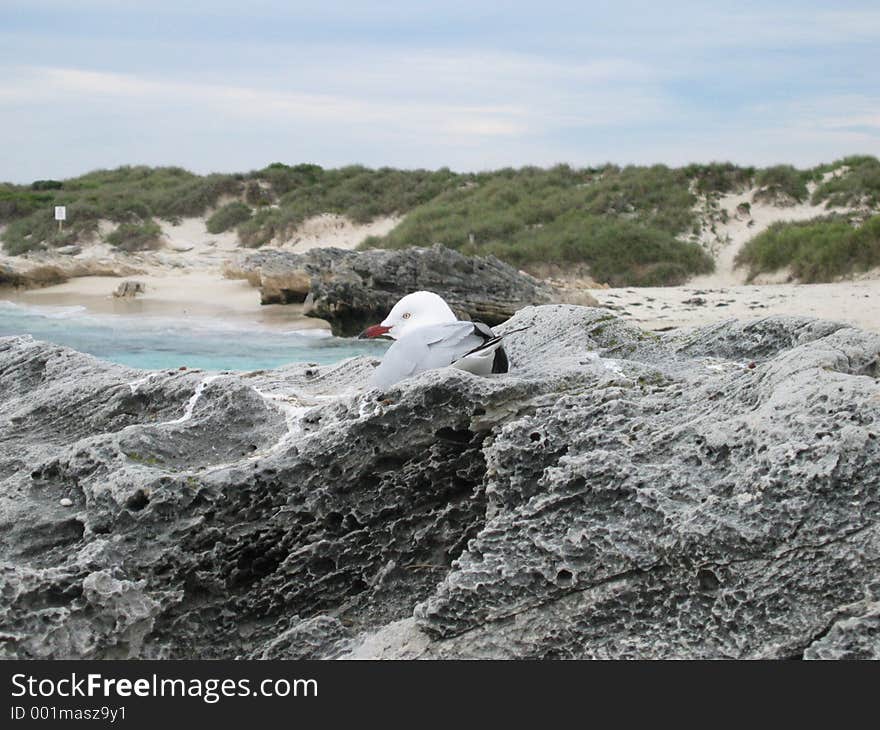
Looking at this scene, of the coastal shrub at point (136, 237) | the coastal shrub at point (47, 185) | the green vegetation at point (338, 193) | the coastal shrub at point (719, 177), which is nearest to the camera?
the coastal shrub at point (719, 177)

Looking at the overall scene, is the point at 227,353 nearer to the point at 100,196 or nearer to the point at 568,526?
the point at 568,526

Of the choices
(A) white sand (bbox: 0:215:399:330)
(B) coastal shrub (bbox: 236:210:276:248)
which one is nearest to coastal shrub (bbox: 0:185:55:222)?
(B) coastal shrub (bbox: 236:210:276:248)

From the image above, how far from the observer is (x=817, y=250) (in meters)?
16.9

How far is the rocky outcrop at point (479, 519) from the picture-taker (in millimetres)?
3006

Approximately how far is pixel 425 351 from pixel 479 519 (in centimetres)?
67

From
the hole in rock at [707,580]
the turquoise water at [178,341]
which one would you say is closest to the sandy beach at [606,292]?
the turquoise water at [178,341]

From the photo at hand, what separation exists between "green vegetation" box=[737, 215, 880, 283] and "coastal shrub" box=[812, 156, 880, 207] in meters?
2.71

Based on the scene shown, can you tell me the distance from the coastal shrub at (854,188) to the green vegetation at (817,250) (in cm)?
271

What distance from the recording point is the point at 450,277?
41.5 feet

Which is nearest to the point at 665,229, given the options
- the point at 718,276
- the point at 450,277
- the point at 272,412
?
the point at 718,276

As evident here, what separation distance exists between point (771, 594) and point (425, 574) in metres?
1.21

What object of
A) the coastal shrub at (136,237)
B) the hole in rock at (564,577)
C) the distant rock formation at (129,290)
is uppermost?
the coastal shrub at (136,237)

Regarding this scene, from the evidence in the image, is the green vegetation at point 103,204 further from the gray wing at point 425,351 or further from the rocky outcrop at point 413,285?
the gray wing at point 425,351

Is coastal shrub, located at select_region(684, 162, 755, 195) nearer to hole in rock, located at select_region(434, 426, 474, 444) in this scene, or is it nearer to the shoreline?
the shoreline
